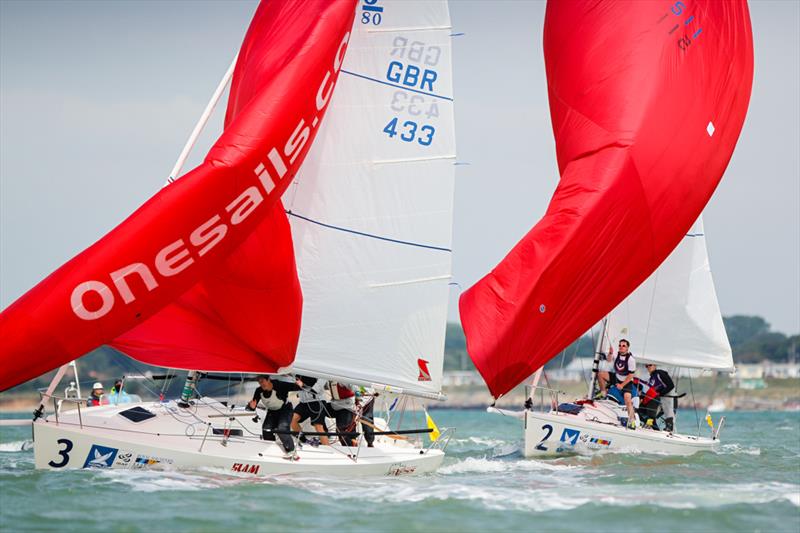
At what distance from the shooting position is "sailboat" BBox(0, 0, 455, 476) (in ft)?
45.0

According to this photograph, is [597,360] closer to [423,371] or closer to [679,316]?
[679,316]

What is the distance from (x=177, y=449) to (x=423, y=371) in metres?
3.68

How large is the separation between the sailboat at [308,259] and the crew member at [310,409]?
34 cm

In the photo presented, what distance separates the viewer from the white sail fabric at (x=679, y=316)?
2173 cm

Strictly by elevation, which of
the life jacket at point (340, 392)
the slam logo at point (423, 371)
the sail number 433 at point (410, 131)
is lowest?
the life jacket at point (340, 392)

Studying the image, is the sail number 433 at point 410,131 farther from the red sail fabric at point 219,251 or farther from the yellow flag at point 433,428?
the yellow flag at point 433,428

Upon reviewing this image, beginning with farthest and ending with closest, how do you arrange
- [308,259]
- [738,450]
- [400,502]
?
[738,450]
[308,259]
[400,502]

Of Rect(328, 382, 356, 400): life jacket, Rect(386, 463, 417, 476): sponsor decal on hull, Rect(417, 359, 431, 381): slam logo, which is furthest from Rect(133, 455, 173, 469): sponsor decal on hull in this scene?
Answer: Rect(417, 359, 431, 381): slam logo

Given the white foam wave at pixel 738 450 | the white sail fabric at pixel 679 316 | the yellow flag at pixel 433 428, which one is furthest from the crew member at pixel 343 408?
the white foam wave at pixel 738 450

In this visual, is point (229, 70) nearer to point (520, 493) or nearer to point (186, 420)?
point (186, 420)

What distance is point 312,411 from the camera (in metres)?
15.2

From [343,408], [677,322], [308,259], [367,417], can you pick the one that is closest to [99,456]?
[343,408]

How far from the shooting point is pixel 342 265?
15.6 m

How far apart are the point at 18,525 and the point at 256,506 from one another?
2.27 meters
